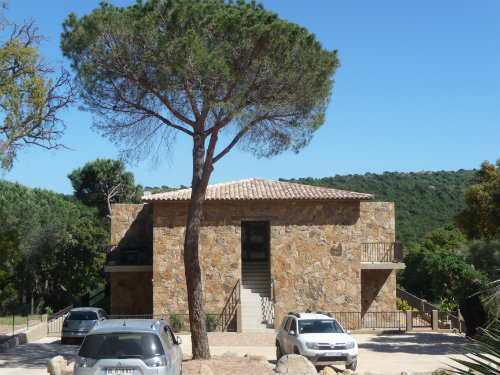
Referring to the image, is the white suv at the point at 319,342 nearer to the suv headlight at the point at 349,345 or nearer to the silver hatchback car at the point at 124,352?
the suv headlight at the point at 349,345

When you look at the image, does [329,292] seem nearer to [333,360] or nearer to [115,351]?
[333,360]

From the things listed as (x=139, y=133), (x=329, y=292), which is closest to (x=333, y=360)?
(x=139, y=133)

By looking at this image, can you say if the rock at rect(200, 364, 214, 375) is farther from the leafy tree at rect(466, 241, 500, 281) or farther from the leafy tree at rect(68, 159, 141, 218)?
the leafy tree at rect(68, 159, 141, 218)

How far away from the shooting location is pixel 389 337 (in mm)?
22875

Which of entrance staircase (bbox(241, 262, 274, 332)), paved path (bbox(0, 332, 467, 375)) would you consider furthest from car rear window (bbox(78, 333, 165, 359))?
entrance staircase (bbox(241, 262, 274, 332))

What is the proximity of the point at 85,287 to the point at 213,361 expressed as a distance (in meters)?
22.2

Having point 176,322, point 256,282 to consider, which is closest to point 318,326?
point 176,322

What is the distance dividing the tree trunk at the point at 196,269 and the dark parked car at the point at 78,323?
5946 mm

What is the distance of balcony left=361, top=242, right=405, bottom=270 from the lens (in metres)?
25.7

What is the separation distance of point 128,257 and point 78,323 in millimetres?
6173

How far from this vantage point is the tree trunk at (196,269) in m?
15.9

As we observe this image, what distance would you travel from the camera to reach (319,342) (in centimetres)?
1481

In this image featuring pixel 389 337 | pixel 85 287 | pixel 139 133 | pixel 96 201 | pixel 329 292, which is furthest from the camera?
pixel 96 201

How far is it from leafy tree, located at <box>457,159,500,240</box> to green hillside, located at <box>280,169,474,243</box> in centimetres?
2916
